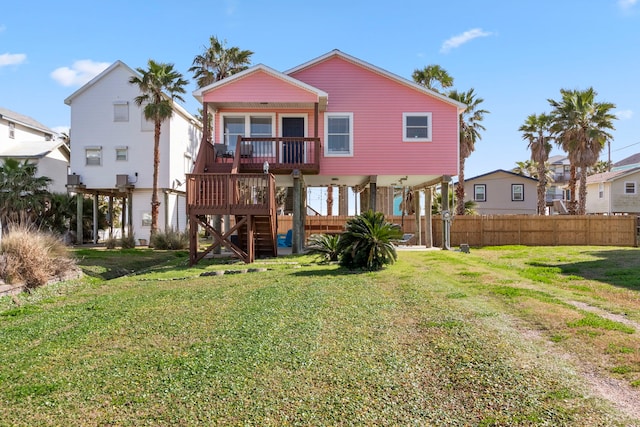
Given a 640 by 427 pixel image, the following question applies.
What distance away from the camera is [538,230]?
26.2 m

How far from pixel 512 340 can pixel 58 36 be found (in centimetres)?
1553

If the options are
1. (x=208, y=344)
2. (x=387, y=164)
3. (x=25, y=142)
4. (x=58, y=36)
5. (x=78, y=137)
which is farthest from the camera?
(x=25, y=142)

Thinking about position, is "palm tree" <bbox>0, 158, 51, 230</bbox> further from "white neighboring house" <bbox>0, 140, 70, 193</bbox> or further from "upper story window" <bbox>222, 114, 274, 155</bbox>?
"upper story window" <bbox>222, 114, 274, 155</bbox>

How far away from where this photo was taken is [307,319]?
6.62m

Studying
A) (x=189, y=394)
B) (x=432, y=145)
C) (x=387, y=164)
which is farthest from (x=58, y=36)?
(x=189, y=394)

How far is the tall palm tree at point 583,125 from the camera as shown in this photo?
102 feet

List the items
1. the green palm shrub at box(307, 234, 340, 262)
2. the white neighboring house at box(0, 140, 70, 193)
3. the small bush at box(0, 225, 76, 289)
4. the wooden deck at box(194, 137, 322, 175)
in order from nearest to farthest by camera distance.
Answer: the small bush at box(0, 225, 76, 289) < the green palm shrub at box(307, 234, 340, 262) < the wooden deck at box(194, 137, 322, 175) < the white neighboring house at box(0, 140, 70, 193)

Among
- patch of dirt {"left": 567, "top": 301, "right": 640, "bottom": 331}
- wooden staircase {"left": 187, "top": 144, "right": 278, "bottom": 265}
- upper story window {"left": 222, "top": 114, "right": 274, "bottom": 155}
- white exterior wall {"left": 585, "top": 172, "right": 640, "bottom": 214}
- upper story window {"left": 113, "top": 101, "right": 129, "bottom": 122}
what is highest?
upper story window {"left": 113, "top": 101, "right": 129, "bottom": 122}

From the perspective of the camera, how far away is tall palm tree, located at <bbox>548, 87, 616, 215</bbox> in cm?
3108

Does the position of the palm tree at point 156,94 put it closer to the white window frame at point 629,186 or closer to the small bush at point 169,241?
the small bush at point 169,241

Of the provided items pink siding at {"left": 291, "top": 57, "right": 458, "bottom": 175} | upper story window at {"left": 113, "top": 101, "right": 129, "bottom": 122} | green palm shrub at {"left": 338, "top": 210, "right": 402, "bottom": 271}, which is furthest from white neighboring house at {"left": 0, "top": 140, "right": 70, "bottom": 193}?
green palm shrub at {"left": 338, "top": 210, "right": 402, "bottom": 271}

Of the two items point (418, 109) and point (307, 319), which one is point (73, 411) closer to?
point (307, 319)

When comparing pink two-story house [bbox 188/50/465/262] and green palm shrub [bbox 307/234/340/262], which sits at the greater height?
pink two-story house [bbox 188/50/465/262]

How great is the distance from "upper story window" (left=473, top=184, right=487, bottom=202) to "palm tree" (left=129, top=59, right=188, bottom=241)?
25433mm
